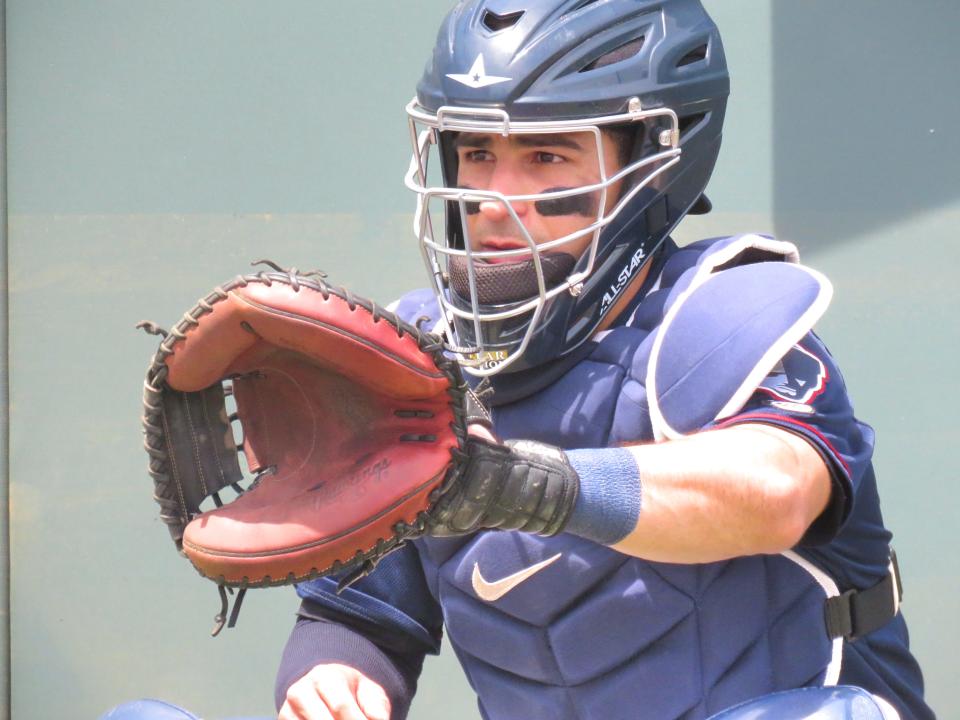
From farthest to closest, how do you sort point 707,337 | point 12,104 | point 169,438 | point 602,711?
point 12,104, point 602,711, point 707,337, point 169,438

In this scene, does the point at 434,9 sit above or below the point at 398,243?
above

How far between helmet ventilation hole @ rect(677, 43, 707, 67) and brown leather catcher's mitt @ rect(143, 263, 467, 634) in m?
0.86

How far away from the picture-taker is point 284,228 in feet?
11.5

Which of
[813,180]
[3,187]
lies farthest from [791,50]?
[3,187]

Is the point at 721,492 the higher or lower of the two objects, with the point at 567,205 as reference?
lower

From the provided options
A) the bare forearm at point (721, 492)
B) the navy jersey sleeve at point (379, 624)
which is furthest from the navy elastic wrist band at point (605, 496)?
the navy jersey sleeve at point (379, 624)

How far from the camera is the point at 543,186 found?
225 cm

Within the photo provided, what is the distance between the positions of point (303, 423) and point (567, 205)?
0.59 m

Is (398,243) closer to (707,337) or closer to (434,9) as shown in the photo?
(434,9)

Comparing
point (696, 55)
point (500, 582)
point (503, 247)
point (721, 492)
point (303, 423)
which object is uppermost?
point (696, 55)

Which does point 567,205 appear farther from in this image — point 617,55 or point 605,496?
point 605,496

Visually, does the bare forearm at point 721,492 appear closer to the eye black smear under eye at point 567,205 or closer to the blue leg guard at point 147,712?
the eye black smear under eye at point 567,205

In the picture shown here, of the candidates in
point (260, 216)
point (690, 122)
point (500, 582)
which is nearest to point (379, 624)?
point (500, 582)

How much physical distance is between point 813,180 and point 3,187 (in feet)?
6.24
